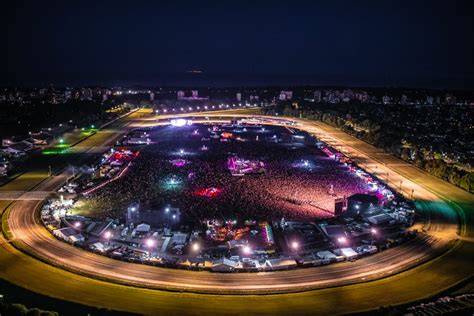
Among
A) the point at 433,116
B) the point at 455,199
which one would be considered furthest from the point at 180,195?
the point at 433,116

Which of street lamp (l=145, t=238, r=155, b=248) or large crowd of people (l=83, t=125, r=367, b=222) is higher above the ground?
large crowd of people (l=83, t=125, r=367, b=222)

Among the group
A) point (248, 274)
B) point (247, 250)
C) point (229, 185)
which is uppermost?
point (229, 185)

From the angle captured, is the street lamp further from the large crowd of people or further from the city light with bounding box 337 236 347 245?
the city light with bounding box 337 236 347 245

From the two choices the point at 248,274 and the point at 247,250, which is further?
the point at 247,250

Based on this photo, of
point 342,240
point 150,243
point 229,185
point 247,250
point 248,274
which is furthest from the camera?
point 229,185

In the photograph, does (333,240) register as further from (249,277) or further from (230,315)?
(230,315)

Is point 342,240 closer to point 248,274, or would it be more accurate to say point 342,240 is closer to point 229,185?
point 248,274

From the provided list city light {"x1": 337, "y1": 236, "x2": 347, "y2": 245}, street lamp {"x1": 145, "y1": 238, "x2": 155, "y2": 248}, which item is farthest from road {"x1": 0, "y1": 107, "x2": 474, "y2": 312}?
street lamp {"x1": 145, "y1": 238, "x2": 155, "y2": 248}

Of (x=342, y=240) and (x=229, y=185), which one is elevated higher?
(x=229, y=185)

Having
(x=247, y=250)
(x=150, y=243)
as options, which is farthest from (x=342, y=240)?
(x=150, y=243)
